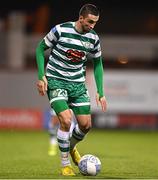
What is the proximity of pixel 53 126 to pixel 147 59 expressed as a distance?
1749 centimetres

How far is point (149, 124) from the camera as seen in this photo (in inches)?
1058

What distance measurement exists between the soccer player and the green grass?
683mm

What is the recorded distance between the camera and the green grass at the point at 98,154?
1077 centimetres

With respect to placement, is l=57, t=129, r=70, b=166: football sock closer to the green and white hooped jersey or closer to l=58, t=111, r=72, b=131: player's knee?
l=58, t=111, r=72, b=131: player's knee

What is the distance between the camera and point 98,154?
15.6 metres

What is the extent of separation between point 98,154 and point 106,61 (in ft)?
53.9

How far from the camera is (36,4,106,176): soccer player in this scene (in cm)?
1037

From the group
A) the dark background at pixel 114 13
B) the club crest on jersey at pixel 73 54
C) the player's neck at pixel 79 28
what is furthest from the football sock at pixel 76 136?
the dark background at pixel 114 13

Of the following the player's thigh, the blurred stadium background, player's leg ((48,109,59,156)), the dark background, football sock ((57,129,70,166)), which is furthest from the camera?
the dark background

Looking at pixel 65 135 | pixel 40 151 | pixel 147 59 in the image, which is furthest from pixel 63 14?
pixel 65 135

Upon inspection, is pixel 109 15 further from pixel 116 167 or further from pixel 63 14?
pixel 116 167

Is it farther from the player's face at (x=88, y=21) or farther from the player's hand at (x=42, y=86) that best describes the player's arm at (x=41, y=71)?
the player's face at (x=88, y=21)

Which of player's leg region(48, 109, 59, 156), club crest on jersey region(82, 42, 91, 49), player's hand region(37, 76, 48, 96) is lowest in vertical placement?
player's leg region(48, 109, 59, 156)

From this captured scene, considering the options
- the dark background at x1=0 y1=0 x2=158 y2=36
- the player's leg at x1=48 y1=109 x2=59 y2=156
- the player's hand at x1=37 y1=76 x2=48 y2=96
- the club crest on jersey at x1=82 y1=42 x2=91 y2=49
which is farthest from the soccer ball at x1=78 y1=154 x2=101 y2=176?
the dark background at x1=0 y1=0 x2=158 y2=36
